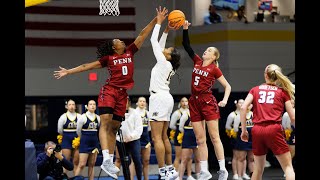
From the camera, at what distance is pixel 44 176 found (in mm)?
13891

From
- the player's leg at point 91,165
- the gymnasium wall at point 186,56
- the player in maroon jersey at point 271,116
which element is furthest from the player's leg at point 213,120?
the gymnasium wall at point 186,56

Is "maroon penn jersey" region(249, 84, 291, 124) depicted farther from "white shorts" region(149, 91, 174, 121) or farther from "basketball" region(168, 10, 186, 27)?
"basketball" region(168, 10, 186, 27)

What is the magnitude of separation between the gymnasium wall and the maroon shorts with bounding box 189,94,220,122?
380 inches

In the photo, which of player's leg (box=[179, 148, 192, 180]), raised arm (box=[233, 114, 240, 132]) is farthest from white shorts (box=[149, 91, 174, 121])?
raised arm (box=[233, 114, 240, 132])

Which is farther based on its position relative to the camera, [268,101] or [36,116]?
[36,116]

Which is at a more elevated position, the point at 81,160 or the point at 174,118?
the point at 174,118

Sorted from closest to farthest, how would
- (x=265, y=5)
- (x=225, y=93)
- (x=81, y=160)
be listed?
(x=225, y=93)
(x=81, y=160)
(x=265, y=5)

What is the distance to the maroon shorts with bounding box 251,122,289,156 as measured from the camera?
9.57m

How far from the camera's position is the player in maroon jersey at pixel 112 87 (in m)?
10.4

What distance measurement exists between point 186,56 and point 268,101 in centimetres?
1139

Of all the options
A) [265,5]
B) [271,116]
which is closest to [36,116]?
[265,5]

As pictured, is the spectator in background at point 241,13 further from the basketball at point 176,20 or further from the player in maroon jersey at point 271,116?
the player in maroon jersey at point 271,116

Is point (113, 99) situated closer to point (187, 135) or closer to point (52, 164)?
point (52, 164)

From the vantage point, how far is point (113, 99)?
34.2ft
